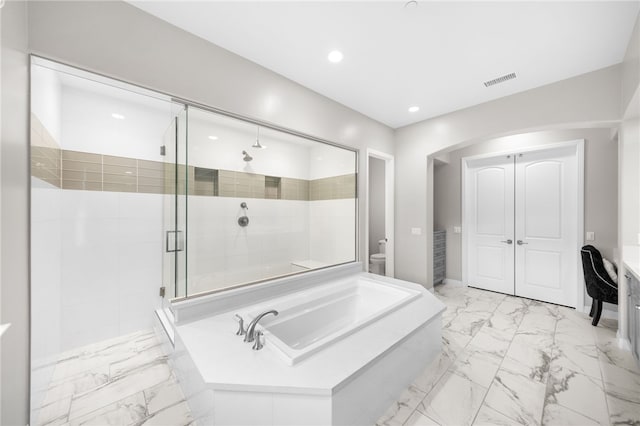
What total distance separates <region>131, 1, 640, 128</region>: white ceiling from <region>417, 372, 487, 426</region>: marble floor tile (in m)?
2.61

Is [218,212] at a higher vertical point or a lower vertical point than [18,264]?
higher

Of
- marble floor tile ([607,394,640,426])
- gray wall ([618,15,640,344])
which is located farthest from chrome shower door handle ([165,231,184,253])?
gray wall ([618,15,640,344])

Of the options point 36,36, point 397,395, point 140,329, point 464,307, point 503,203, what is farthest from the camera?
point 503,203

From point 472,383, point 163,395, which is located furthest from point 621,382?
point 163,395

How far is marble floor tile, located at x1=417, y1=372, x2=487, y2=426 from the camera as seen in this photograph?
1550mm

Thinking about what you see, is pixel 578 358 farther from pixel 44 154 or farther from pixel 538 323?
pixel 44 154

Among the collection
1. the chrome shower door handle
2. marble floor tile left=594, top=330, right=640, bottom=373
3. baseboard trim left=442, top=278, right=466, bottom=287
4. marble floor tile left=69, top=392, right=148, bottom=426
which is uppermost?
the chrome shower door handle

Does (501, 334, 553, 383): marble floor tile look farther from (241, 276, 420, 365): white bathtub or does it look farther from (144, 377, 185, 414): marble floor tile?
(144, 377, 185, 414): marble floor tile

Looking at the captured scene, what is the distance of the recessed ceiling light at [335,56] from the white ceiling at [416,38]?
5 cm

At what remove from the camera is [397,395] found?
1683 millimetres

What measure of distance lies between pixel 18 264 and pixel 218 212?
131 cm

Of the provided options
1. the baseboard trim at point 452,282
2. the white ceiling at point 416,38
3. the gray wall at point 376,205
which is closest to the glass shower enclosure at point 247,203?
the white ceiling at point 416,38

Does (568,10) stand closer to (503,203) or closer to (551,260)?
(503,203)

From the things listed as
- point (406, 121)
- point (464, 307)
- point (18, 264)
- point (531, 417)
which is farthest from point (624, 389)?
point (18, 264)
